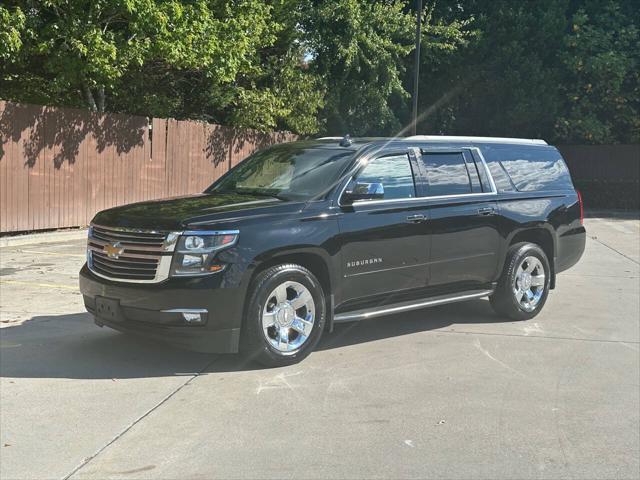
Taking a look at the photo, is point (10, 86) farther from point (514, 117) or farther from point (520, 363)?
point (514, 117)

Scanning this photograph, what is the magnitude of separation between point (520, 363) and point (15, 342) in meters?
4.45

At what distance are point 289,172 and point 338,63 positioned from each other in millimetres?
17959

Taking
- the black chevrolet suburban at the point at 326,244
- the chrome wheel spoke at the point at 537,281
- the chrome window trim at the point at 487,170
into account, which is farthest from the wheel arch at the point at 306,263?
the chrome wheel spoke at the point at 537,281

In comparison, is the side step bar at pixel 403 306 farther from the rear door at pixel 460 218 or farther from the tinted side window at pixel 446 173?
the tinted side window at pixel 446 173

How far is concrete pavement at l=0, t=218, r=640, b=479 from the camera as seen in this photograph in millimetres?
4074

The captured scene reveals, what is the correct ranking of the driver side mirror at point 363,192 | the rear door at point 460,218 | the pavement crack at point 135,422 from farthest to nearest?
the rear door at point 460,218
the driver side mirror at point 363,192
the pavement crack at point 135,422

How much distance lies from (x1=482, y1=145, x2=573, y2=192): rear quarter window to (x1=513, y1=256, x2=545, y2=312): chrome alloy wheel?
82 centimetres

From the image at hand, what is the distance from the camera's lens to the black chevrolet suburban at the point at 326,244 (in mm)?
5543

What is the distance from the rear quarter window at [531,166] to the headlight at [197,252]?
3.40m

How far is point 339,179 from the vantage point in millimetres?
6348

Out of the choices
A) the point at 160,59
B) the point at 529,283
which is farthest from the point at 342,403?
the point at 160,59

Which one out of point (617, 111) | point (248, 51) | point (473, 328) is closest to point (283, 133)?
point (248, 51)

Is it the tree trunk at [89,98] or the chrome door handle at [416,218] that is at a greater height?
the tree trunk at [89,98]

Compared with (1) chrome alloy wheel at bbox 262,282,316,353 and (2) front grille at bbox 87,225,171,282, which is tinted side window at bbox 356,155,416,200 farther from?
(2) front grille at bbox 87,225,171,282
